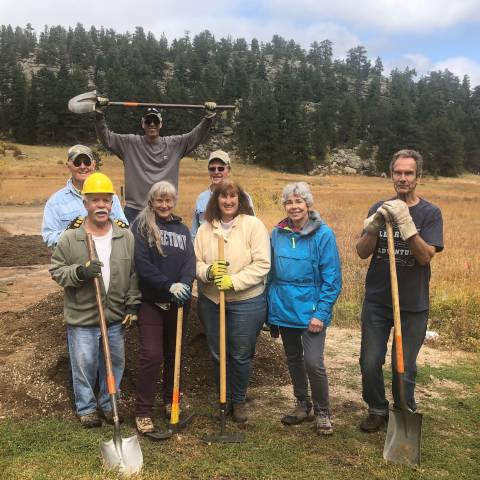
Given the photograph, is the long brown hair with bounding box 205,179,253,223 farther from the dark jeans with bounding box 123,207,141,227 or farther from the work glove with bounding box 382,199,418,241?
the dark jeans with bounding box 123,207,141,227

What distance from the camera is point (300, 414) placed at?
15.0ft

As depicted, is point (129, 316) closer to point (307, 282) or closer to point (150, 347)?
point (150, 347)

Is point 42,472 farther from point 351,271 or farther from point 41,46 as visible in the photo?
point 41,46

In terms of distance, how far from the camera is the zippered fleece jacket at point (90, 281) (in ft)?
13.0

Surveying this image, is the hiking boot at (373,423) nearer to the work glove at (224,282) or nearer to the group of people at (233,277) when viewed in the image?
the group of people at (233,277)

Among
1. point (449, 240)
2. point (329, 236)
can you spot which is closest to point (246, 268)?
point (329, 236)

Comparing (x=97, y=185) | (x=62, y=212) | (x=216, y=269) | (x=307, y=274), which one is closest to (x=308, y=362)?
(x=307, y=274)

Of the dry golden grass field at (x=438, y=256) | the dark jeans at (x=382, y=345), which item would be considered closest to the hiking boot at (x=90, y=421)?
the dark jeans at (x=382, y=345)

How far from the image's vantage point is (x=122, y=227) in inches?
167

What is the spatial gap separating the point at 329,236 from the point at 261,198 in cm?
1741

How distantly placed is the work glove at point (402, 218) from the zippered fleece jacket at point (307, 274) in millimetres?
550

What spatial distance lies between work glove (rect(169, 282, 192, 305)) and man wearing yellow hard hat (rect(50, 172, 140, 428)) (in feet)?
1.15

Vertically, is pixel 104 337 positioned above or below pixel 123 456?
above

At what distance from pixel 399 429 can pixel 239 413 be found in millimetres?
1355
